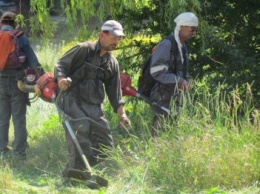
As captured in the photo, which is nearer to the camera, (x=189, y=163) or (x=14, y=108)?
(x=189, y=163)

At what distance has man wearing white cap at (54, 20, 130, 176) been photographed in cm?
701

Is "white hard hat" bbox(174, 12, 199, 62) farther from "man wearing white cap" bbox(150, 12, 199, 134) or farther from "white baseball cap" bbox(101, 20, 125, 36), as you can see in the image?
"white baseball cap" bbox(101, 20, 125, 36)

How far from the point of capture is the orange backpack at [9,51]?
8516mm

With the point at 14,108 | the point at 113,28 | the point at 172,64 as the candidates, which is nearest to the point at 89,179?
the point at 113,28

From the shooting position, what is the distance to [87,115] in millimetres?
7219

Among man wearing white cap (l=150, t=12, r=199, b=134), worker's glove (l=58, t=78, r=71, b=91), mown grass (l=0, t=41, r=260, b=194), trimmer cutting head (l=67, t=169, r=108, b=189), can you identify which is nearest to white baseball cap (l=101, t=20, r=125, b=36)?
worker's glove (l=58, t=78, r=71, b=91)

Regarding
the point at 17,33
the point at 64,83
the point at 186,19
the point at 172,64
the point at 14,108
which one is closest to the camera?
the point at 64,83

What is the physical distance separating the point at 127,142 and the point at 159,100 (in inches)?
40.9

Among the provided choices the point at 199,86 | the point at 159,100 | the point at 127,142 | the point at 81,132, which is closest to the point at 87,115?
the point at 81,132

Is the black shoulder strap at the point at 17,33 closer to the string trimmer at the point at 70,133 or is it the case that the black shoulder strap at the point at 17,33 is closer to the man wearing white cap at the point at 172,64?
the string trimmer at the point at 70,133

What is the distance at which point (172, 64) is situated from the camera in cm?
767

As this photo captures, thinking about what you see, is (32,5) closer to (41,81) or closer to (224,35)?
(41,81)

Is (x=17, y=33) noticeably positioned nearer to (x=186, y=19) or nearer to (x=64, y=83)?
(x=64, y=83)

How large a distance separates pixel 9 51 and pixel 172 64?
6.77ft
